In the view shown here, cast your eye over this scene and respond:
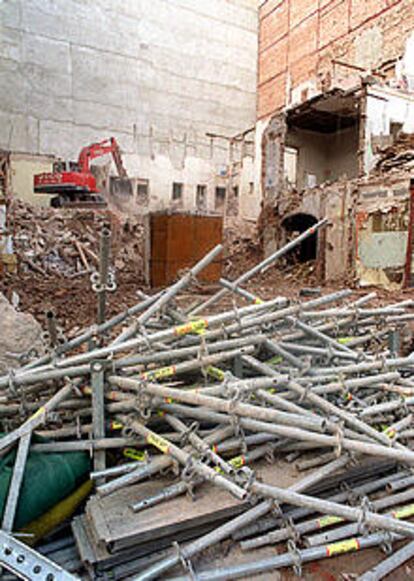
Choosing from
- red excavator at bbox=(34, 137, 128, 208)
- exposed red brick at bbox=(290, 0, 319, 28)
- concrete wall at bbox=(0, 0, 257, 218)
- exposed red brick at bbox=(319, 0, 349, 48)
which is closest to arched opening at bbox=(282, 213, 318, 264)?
red excavator at bbox=(34, 137, 128, 208)

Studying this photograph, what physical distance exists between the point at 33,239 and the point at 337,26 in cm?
1889

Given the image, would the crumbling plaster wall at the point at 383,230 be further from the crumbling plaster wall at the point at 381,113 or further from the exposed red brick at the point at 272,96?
the exposed red brick at the point at 272,96

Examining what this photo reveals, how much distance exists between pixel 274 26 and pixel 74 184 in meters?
18.1

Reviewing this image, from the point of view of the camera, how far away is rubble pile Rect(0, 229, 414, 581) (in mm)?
1877

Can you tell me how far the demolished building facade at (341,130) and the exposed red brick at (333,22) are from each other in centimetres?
5

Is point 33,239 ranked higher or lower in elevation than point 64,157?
lower

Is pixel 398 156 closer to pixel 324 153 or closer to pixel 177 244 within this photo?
pixel 177 244

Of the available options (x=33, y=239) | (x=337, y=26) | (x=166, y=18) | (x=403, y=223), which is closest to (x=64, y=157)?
(x=33, y=239)

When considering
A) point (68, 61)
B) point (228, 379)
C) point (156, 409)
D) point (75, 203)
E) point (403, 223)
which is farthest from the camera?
point (68, 61)

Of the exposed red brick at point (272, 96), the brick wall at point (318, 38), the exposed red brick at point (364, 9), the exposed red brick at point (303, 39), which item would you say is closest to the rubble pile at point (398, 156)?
the brick wall at point (318, 38)

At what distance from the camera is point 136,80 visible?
23.3 meters

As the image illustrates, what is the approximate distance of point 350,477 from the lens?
2457 mm

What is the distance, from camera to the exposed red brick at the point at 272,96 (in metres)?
24.4

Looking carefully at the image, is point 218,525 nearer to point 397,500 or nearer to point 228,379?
point 228,379
